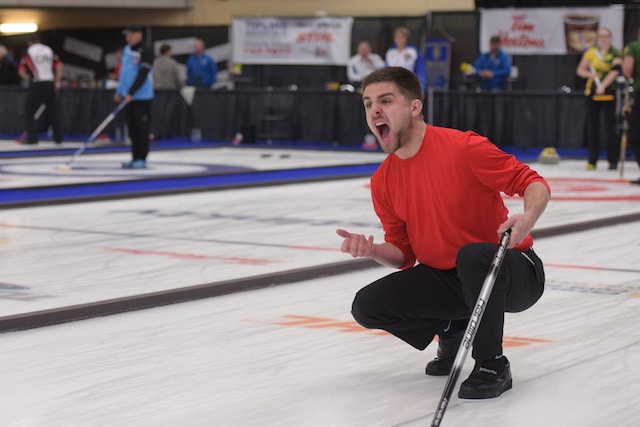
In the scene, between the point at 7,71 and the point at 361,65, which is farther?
the point at 7,71

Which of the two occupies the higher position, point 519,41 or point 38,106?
point 519,41

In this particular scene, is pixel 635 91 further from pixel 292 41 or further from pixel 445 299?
pixel 292 41

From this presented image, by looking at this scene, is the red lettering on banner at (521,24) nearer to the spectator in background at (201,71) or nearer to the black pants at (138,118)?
the spectator in background at (201,71)

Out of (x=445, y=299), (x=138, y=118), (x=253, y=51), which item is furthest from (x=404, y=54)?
(x=445, y=299)

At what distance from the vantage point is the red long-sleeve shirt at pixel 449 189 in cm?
409

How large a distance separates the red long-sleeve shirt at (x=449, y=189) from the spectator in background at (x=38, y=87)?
1556 centimetres

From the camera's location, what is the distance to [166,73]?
2081cm

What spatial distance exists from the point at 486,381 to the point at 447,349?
38 centimetres

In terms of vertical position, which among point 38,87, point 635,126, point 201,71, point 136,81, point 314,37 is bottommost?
point 38,87

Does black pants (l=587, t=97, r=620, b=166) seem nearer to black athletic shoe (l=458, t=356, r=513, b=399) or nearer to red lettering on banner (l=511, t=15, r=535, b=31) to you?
red lettering on banner (l=511, t=15, r=535, b=31)

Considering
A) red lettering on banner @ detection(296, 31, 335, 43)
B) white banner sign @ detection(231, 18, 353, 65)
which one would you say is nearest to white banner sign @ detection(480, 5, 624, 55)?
white banner sign @ detection(231, 18, 353, 65)

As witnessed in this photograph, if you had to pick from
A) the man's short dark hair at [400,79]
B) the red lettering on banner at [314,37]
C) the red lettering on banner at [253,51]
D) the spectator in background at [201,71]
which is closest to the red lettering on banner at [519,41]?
the red lettering on banner at [314,37]

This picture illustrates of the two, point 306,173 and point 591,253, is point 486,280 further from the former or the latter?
point 306,173

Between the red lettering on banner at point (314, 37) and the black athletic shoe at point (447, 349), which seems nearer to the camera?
the black athletic shoe at point (447, 349)
